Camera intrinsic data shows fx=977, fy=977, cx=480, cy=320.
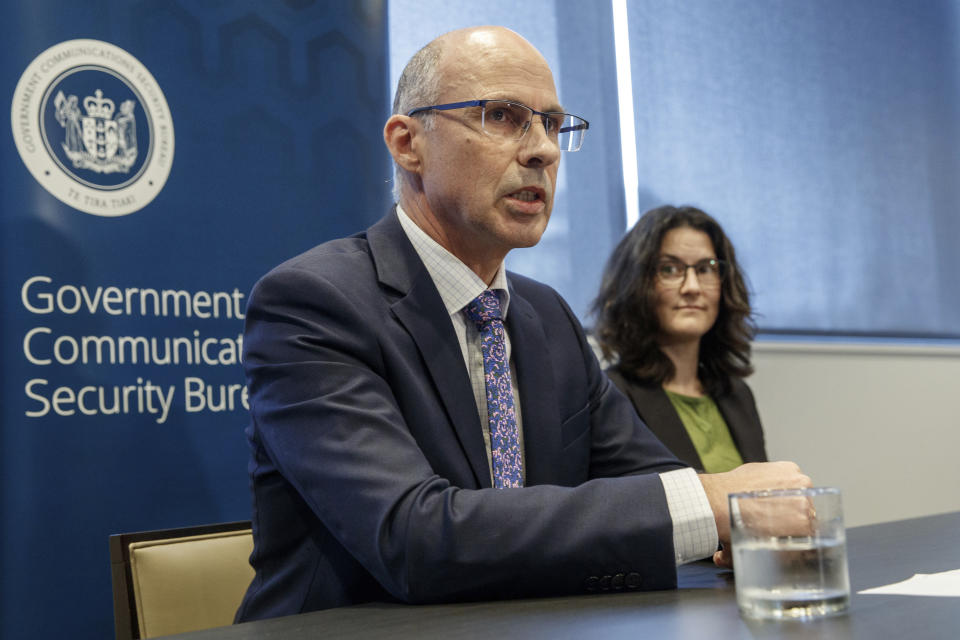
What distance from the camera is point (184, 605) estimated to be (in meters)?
1.75

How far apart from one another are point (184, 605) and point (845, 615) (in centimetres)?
123

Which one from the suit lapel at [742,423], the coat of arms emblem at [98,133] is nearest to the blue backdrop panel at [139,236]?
the coat of arms emblem at [98,133]

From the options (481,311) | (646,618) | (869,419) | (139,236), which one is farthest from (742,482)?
(869,419)

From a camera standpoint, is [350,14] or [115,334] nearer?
[115,334]

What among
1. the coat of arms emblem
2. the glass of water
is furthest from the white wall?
the glass of water

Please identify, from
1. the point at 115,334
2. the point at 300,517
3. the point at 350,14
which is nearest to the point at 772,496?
the point at 300,517

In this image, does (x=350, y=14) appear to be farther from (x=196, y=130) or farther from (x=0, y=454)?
(x=0, y=454)

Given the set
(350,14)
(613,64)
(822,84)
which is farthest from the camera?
(822,84)

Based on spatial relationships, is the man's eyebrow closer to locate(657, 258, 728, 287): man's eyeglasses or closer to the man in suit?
the man in suit

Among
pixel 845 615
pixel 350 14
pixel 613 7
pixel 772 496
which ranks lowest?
pixel 845 615

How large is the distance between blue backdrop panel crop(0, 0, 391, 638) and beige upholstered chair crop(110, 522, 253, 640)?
56cm

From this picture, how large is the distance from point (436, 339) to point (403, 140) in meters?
0.54

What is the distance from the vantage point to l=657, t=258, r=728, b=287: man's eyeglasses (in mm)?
3274

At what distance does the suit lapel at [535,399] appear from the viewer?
5.39ft
